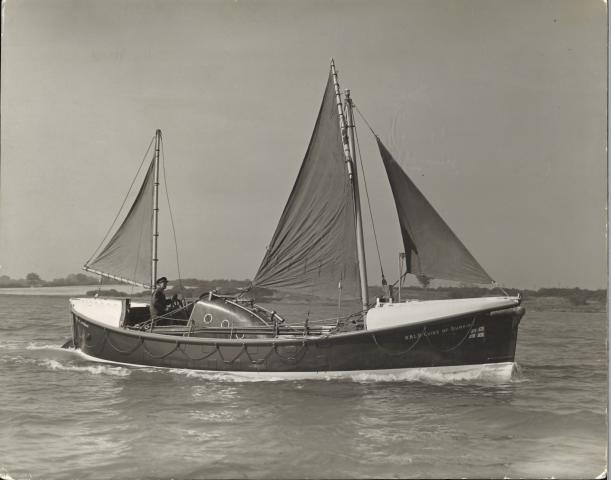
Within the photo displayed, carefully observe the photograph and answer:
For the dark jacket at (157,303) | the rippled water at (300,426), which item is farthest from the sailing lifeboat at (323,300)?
the rippled water at (300,426)

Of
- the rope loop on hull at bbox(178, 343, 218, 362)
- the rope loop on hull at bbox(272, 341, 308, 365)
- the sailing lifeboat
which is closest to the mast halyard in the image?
the sailing lifeboat

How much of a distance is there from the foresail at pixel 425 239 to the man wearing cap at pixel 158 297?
7.26 meters

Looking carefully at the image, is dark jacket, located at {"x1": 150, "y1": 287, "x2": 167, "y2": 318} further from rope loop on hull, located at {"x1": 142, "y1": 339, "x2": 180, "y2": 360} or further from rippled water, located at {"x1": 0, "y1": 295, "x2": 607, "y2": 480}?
rippled water, located at {"x1": 0, "y1": 295, "x2": 607, "y2": 480}

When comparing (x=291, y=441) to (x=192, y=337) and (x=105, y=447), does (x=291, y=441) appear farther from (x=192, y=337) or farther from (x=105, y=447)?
(x=192, y=337)

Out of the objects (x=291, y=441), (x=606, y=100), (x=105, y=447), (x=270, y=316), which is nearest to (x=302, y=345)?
(x=270, y=316)

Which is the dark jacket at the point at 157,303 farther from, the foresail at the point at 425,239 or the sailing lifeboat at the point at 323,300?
the foresail at the point at 425,239

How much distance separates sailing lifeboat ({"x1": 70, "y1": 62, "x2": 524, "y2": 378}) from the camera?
545 inches

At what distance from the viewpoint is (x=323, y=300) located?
16.4 meters

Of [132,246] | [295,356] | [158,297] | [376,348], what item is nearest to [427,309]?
[376,348]

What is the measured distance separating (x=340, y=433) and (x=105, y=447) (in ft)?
13.6

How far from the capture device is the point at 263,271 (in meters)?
16.5

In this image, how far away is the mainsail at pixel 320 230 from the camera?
51.5 feet

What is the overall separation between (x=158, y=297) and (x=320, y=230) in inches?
209

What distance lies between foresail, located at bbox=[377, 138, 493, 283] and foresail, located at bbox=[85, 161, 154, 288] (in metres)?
7.89
